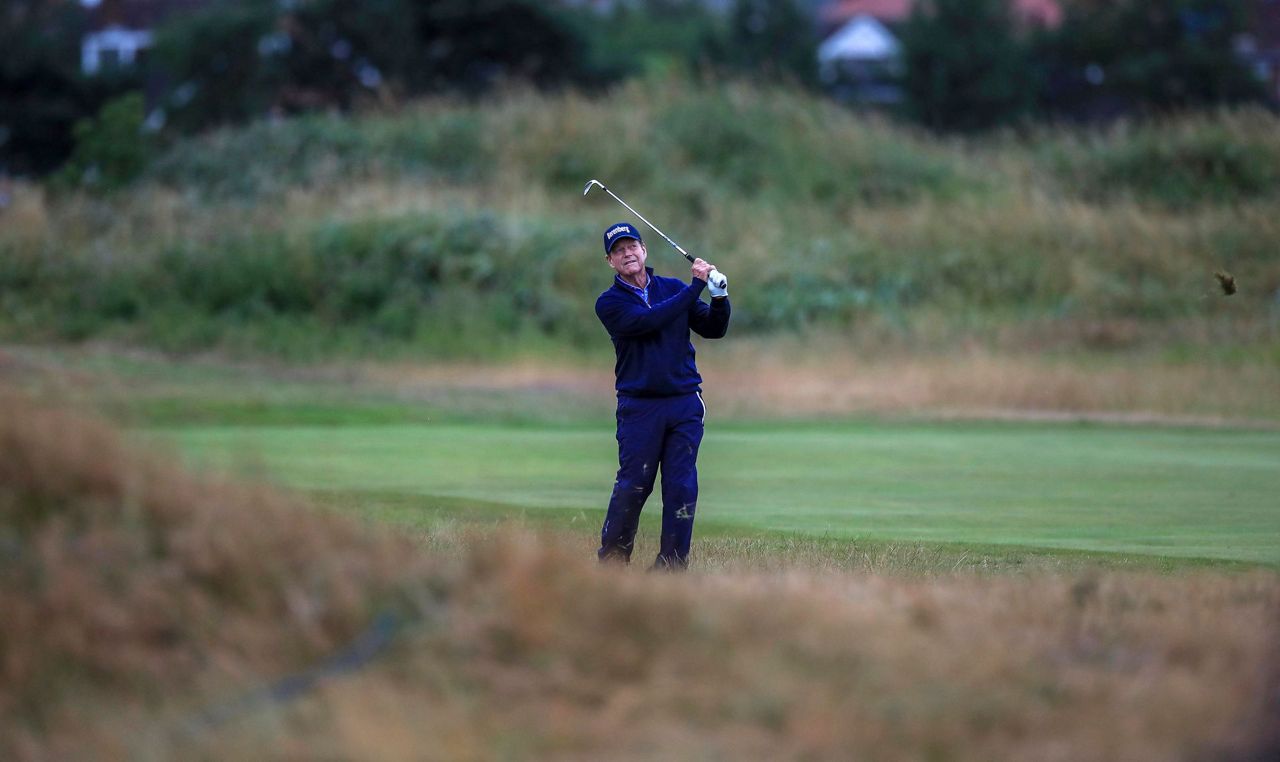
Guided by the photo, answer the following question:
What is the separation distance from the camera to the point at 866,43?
4417 inches

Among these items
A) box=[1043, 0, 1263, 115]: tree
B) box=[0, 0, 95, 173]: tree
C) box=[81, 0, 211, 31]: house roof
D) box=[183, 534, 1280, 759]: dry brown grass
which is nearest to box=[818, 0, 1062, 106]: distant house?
box=[1043, 0, 1263, 115]: tree

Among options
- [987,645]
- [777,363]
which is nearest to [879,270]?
[777,363]

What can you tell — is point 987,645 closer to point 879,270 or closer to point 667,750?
point 667,750

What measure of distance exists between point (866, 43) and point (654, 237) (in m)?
83.5

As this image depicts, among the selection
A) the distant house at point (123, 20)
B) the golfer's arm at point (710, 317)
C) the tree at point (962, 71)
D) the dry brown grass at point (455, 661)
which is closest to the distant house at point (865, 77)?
the tree at point (962, 71)

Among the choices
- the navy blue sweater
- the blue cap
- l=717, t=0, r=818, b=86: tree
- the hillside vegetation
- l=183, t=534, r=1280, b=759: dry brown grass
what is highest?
l=717, t=0, r=818, b=86: tree

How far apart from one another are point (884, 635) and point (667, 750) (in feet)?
3.88

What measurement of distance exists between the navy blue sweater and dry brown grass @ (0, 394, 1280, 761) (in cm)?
347

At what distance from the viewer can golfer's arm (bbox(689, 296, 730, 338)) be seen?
10.1 m

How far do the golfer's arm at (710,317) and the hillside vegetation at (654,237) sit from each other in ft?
62.1

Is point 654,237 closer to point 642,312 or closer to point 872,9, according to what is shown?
point 642,312

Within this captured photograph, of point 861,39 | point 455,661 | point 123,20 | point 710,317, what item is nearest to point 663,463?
point 710,317

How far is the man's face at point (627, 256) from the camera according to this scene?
10336 mm

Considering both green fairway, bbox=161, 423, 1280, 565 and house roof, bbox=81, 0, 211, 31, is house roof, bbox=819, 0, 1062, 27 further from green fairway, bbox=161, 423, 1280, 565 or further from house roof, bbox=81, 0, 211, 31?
green fairway, bbox=161, 423, 1280, 565
